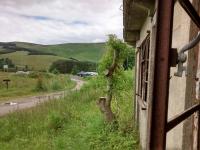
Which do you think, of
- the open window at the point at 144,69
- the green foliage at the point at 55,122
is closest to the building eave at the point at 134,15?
the open window at the point at 144,69

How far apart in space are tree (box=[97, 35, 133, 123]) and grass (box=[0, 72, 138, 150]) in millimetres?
729

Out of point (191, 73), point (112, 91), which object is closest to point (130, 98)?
point (112, 91)

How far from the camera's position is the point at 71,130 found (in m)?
12.3

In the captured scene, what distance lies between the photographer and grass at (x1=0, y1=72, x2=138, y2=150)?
10000mm

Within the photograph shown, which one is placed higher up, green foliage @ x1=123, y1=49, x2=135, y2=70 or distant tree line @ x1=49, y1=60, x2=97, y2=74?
green foliage @ x1=123, y1=49, x2=135, y2=70

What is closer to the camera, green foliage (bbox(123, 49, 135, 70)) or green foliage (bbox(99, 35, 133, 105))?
green foliage (bbox(99, 35, 133, 105))

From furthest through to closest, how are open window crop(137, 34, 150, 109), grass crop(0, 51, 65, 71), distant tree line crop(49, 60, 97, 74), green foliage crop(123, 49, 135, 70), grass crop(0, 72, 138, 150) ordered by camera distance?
grass crop(0, 51, 65, 71) < distant tree line crop(49, 60, 97, 74) < green foliage crop(123, 49, 135, 70) < grass crop(0, 72, 138, 150) < open window crop(137, 34, 150, 109)

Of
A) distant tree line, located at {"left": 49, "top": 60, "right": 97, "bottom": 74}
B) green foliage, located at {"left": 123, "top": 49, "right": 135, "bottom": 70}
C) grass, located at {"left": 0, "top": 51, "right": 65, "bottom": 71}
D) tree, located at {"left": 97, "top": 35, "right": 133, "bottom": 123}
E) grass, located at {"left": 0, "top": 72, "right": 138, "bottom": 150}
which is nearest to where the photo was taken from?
grass, located at {"left": 0, "top": 72, "right": 138, "bottom": 150}

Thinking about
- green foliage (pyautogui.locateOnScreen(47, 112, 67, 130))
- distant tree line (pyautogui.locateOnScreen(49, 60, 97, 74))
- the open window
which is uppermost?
the open window

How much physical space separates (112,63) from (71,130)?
7.45 ft

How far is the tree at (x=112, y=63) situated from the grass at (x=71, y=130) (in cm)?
73

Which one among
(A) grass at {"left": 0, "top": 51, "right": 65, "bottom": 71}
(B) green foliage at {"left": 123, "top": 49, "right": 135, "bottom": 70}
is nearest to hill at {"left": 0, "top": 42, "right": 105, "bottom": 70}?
(A) grass at {"left": 0, "top": 51, "right": 65, "bottom": 71}

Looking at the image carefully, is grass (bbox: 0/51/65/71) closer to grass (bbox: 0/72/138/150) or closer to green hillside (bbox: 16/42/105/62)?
green hillside (bbox: 16/42/105/62)

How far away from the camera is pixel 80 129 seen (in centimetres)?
1215
